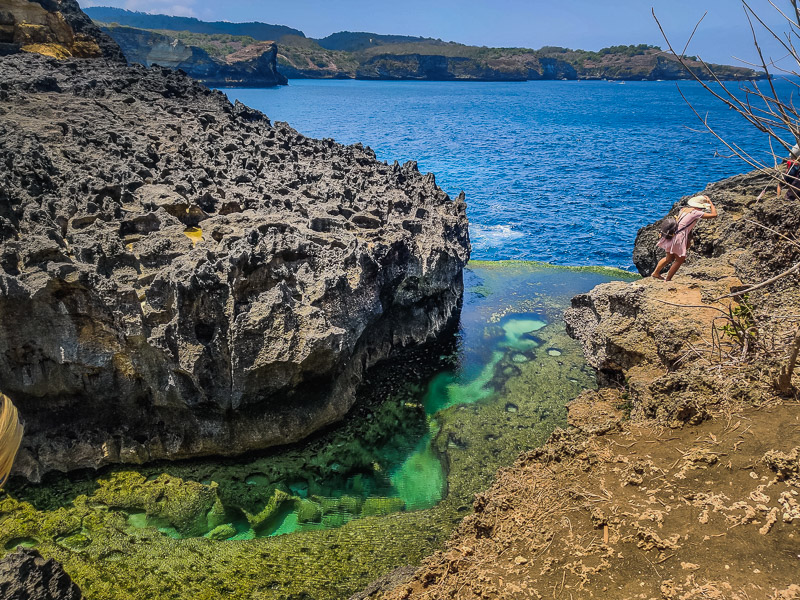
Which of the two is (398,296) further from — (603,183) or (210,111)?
(603,183)

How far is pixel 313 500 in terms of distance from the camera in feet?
30.0

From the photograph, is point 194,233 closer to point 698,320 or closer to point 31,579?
point 31,579

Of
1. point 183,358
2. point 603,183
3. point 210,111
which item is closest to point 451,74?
point 603,183

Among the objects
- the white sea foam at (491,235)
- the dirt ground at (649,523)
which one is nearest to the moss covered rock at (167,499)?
the dirt ground at (649,523)

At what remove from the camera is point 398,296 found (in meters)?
13.1

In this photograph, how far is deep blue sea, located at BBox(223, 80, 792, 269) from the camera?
26.2 metres

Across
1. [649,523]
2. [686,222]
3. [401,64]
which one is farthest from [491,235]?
[401,64]

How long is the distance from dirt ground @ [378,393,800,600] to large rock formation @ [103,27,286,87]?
427ft

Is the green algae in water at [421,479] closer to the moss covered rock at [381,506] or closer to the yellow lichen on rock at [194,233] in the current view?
the moss covered rock at [381,506]

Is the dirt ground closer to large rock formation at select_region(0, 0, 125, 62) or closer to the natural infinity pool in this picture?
the natural infinity pool

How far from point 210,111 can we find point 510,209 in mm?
17513

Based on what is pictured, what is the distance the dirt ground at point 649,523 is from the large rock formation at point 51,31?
109 feet

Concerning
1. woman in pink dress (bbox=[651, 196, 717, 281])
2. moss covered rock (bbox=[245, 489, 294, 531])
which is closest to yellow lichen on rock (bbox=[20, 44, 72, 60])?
moss covered rock (bbox=[245, 489, 294, 531])

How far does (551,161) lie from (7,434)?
44.9m
